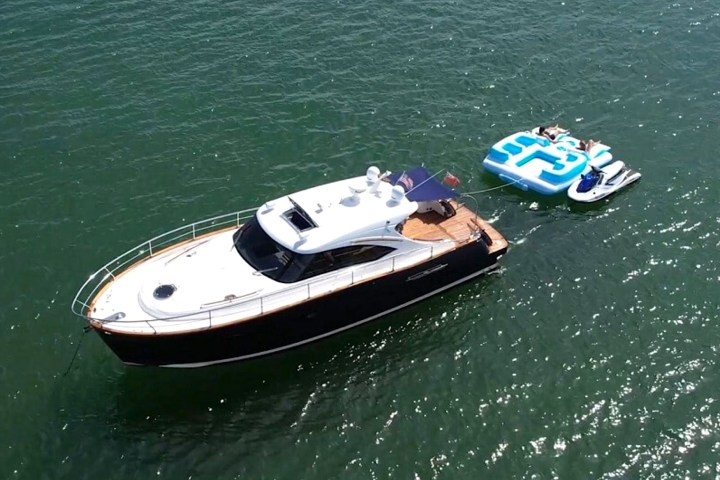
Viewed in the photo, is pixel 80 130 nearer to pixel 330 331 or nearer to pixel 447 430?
pixel 330 331

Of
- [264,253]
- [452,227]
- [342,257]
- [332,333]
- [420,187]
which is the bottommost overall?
[332,333]

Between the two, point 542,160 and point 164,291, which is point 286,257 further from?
point 542,160

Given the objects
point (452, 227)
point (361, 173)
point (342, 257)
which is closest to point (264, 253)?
point (342, 257)

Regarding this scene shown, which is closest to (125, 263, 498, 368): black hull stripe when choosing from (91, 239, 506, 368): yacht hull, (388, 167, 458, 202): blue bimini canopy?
(91, 239, 506, 368): yacht hull

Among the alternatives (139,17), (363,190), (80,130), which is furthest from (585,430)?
(139,17)

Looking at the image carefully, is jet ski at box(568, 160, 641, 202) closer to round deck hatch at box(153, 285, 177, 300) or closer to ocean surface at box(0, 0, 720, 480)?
ocean surface at box(0, 0, 720, 480)

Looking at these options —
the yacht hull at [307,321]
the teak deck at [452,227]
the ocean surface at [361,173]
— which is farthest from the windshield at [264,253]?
the teak deck at [452,227]
